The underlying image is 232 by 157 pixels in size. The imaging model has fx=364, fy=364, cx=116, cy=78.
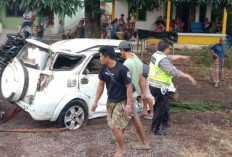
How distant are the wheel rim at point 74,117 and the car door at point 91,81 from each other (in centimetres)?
24

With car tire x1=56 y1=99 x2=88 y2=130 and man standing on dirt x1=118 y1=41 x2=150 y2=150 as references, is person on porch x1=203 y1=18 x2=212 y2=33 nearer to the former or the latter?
car tire x1=56 y1=99 x2=88 y2=130

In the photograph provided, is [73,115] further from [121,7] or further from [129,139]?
[121,7]

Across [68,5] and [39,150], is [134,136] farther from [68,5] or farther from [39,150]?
[68,5]

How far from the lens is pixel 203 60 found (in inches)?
541

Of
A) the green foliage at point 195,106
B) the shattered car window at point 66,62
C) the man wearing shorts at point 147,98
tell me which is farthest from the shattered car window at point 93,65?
the green foliage at point 195,106

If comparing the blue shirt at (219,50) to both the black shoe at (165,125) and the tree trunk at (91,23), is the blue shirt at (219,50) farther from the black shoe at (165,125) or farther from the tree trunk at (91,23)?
the black shoe at (165,125)

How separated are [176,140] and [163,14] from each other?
53.0 ft

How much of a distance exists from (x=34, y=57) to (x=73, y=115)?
1.28 meters

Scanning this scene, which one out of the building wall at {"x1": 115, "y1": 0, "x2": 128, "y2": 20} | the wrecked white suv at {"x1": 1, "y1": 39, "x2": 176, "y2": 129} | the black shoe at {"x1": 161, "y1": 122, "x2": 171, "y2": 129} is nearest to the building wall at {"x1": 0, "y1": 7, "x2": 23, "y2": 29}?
the building wall at {"x1": 115, "y1": 0, "x2": 128, "y2": 20}

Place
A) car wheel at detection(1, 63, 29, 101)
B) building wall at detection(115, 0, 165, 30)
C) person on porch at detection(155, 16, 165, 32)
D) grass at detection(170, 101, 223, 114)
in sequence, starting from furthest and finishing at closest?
building wall at detection(115, 0, 165, 30) < person on porch at detection(155, 16, 165, 32) < grass at detection(170, 101, 223, 114) < car wheel at detection(1, 63, 29, 101)

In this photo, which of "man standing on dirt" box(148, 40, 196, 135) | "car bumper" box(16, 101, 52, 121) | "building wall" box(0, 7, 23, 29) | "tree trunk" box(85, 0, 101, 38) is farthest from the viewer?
"building wall" box(0, 7, 23, 29)

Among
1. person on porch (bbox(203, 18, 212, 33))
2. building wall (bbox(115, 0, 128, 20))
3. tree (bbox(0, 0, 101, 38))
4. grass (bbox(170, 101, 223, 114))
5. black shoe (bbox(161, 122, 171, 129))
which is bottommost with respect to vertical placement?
grass (bbox(170, 101, 223, 114))

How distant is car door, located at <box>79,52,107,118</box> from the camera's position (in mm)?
6508

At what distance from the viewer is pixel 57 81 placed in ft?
20.3
